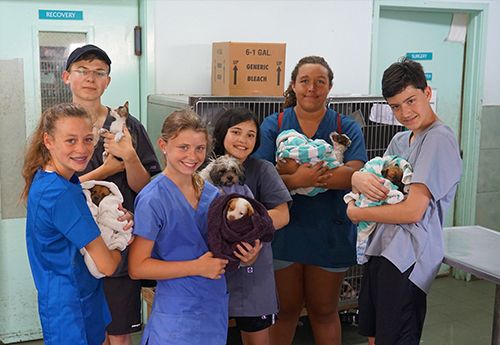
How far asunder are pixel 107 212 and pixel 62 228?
0.22m

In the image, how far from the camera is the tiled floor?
3531 mm

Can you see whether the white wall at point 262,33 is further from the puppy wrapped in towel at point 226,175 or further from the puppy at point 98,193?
the puppy at point 98,193

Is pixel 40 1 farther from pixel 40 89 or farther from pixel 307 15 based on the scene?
pixel 307 15

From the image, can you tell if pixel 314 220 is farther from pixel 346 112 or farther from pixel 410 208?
pixel 346 112

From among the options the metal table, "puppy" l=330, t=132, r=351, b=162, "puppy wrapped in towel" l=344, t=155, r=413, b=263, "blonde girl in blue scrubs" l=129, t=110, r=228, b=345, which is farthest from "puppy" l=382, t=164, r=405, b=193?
"blonde girl in blue scrubs" l=129, t=110, r=228, b=345

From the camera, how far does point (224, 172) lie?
Answer: 6.83ft

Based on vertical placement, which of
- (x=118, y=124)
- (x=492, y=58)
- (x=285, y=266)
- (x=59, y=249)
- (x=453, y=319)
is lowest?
(x=453, y=319)

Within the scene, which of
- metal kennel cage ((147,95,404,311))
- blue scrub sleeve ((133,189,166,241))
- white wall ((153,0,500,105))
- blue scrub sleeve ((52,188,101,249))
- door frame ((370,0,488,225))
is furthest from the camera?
door frame ((370,0,488,225))

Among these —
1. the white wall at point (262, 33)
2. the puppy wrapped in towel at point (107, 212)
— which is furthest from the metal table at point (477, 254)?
the white wall at point (262, 33)

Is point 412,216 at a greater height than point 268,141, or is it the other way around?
point 268,141

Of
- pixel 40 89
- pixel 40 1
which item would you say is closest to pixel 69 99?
pixel 40 89

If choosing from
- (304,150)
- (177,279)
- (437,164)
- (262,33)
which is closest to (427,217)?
(437,164)

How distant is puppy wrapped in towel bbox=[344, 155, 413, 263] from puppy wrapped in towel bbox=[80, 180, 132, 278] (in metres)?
0.87

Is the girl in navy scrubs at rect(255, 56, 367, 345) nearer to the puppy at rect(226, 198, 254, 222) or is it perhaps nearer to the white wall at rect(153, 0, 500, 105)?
the puppy at rect(226, 198, 254, 222)
